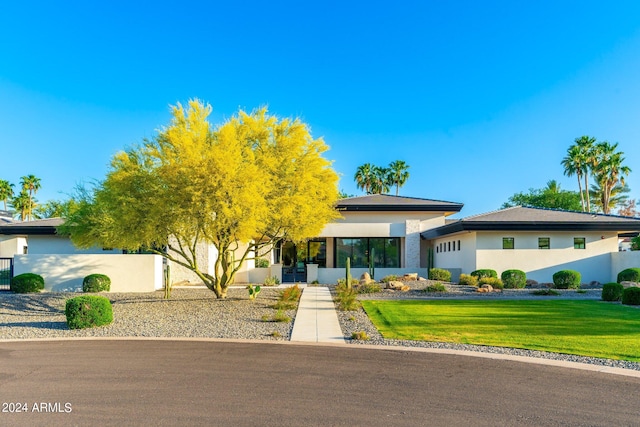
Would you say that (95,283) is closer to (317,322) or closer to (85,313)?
(85,313)

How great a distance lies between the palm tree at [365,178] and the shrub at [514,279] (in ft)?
108

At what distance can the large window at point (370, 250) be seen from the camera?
111ft

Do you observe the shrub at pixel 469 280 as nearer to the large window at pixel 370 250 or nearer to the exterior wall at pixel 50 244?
the large window at pixel 370 250

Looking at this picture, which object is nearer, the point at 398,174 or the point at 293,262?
the point at 293,262

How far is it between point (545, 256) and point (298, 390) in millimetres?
24228

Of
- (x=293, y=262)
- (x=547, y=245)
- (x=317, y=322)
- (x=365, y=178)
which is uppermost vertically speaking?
(x=365, y=178)

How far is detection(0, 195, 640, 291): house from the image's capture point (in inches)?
893

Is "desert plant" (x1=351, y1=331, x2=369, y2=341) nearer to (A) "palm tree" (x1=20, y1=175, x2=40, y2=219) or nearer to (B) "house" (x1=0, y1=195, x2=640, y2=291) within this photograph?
(B) "house" (x1=0, y1=195, x2=640, y2=291)

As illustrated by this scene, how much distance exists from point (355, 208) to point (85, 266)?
59.1 feet

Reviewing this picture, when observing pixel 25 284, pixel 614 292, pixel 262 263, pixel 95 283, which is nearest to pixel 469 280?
pixel 614 292

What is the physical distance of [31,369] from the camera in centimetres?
835

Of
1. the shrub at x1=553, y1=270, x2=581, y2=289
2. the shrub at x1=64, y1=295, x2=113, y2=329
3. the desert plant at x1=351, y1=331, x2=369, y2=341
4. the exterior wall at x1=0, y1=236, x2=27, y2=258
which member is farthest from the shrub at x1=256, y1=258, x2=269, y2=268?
the desert plant at x1=351, y1=331, x2=369, y2=341

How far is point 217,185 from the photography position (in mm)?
15086

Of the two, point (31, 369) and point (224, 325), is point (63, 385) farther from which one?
point (224, 325)
